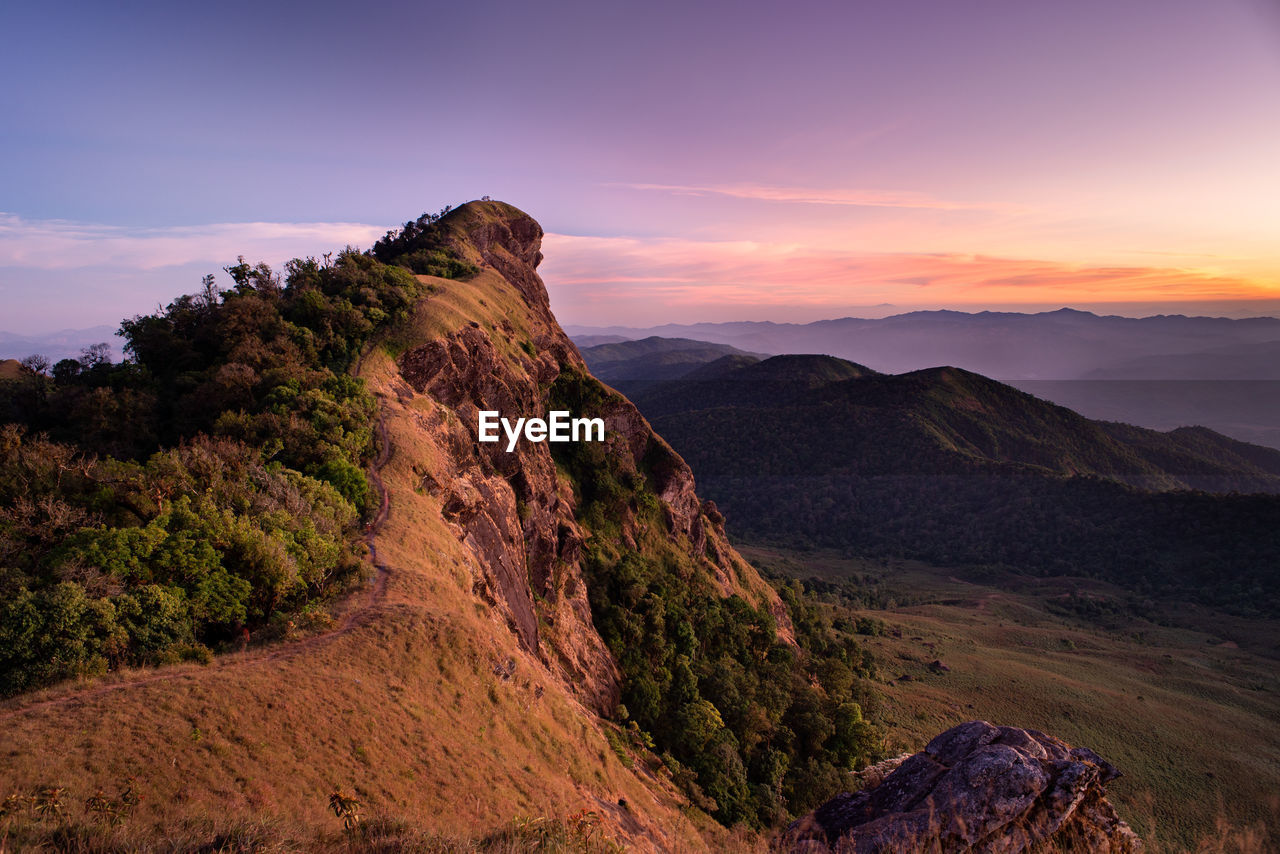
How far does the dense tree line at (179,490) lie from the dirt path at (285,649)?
0.60m

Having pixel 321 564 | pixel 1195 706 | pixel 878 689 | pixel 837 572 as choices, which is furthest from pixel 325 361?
pixel 837 572

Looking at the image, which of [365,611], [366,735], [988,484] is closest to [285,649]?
[365,611]

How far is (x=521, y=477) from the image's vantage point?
116 feet

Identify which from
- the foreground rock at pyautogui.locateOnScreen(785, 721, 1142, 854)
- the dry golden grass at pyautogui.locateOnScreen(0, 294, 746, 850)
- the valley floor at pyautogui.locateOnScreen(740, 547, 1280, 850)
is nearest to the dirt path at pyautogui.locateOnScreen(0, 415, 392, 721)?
the dry golden grass at pyautogui.locateOnScreen(0, 294, 746, 850)

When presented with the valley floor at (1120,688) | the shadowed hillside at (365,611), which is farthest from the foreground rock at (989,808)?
the shadowed hillside at (365,611)

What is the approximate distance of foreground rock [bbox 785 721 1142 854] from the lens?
1038cm

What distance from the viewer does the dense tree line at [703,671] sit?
2912 centimetres

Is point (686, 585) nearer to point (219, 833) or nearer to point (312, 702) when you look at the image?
point (312, 702)

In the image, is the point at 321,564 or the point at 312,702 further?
the point at 321,564

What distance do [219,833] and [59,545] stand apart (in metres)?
11.0

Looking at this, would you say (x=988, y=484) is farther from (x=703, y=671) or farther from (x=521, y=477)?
(x=521, y=477)

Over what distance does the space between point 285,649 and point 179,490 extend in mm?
6508

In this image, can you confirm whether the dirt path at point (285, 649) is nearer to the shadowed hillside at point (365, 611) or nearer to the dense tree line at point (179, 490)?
the shadowed hillside at point (365, 611)

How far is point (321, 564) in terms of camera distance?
15961 millimetres
